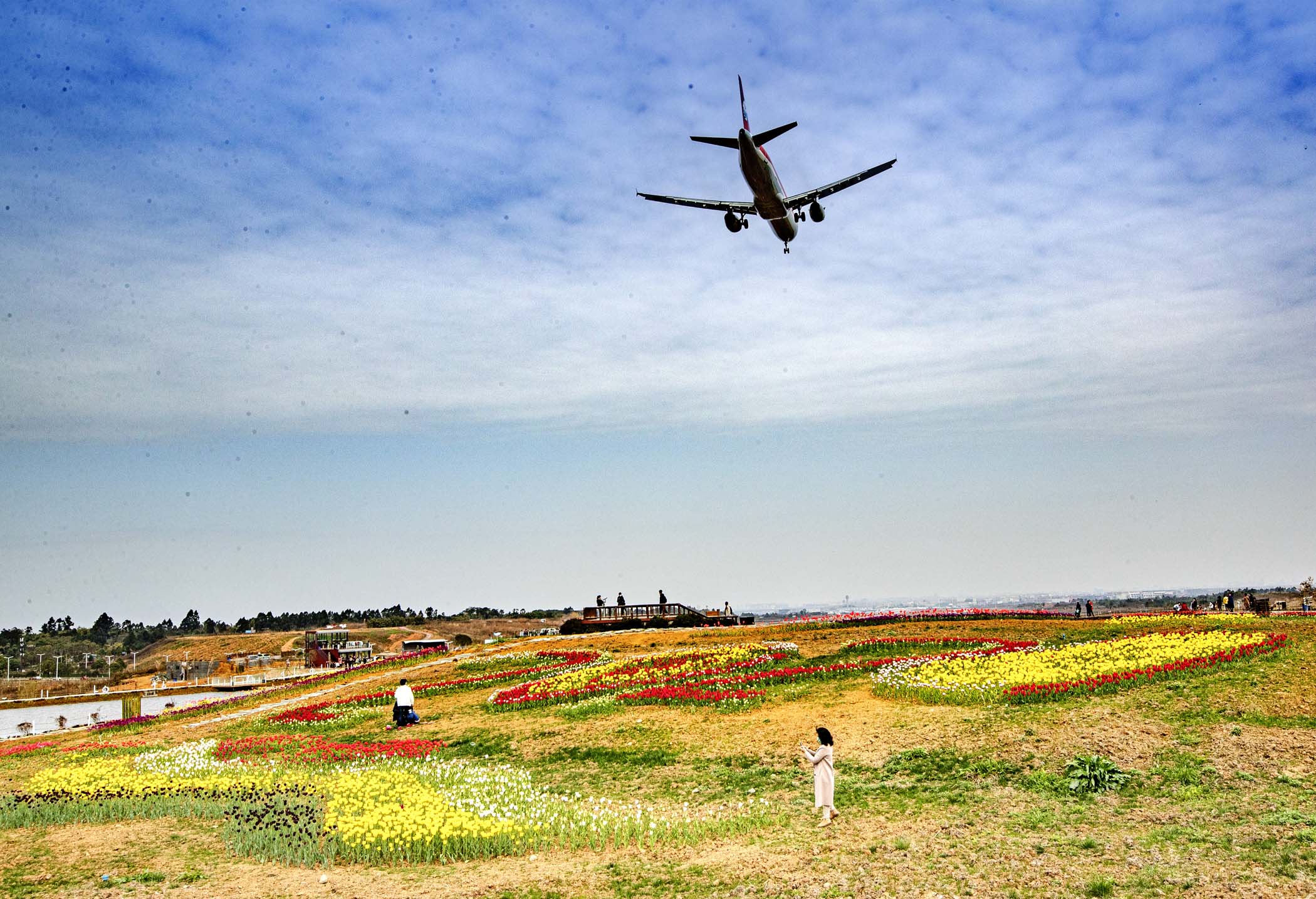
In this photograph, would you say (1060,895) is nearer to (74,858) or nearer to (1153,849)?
(1153,849)

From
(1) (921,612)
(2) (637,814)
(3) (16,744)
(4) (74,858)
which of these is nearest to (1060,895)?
(2) (637,814)

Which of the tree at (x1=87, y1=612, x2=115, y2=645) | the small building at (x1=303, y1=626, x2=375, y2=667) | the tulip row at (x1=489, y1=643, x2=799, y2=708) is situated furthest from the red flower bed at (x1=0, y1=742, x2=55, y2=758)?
the tree at (x1=87, y1=612, x2=115, y2=645)

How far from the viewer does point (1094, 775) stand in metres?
13.9

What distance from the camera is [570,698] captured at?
2555cm

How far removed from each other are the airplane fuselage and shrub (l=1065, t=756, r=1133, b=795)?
70.5 ft

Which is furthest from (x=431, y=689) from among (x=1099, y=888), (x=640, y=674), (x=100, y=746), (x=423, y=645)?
(x=1099, y=888)

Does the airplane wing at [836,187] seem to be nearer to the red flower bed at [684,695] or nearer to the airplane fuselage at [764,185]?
the airplane fuselage at [764,185]

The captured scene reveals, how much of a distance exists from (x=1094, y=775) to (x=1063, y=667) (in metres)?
7.64

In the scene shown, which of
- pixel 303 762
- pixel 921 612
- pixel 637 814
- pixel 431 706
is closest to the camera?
pixel 637 814

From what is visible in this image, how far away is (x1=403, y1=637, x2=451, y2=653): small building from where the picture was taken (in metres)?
49.1

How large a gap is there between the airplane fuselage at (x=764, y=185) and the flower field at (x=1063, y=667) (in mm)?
16106

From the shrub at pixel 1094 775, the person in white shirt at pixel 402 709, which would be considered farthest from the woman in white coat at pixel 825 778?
the person in white shirt at pixel 402 709

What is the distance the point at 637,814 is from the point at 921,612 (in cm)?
3334

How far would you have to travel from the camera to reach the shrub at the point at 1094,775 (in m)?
13.7
